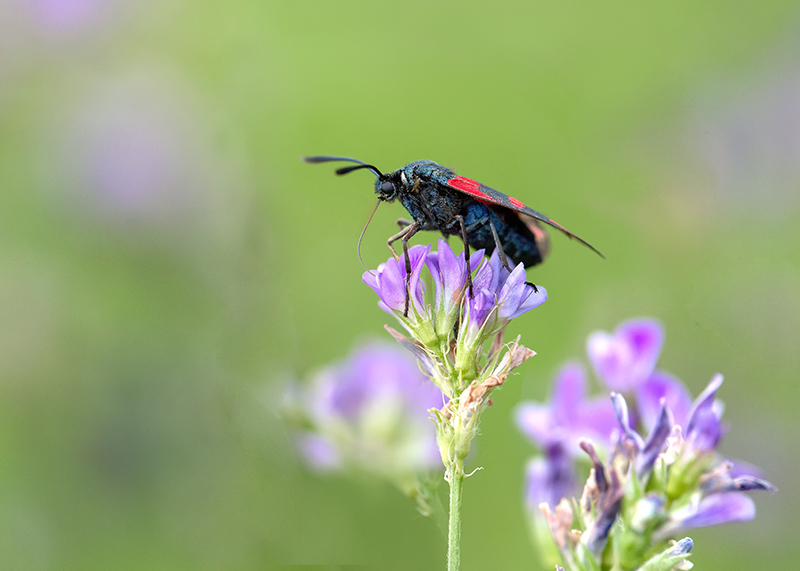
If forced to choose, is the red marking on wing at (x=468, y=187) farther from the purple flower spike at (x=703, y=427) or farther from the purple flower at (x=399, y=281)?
the purple flower spike at (x=703, y=427)

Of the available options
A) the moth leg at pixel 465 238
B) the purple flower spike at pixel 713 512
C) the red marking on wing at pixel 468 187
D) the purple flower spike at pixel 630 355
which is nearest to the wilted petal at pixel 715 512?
the purple flower spike at pixel 713 512

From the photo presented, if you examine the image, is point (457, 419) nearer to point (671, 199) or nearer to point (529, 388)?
point (529, 388)

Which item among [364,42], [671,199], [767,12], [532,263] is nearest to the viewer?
[532,263]

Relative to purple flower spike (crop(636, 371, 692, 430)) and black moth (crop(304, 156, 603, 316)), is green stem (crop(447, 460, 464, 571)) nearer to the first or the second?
purple flower spike (crop(636, 371, 692, 430))

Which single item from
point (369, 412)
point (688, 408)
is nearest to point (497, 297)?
point (688, 408)

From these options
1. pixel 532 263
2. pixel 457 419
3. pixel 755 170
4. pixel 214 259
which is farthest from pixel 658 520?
pixel 755 170

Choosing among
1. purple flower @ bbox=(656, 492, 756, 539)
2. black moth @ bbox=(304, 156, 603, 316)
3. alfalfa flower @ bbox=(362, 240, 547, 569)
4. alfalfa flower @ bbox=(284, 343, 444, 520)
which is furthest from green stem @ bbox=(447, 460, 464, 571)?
alfalfa flower @ bbox=(284, 343, 444, 520)

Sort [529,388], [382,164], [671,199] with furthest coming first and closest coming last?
[382,164] < [671,199] < [529,388]

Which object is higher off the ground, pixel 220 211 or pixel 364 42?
pixel 364 42
